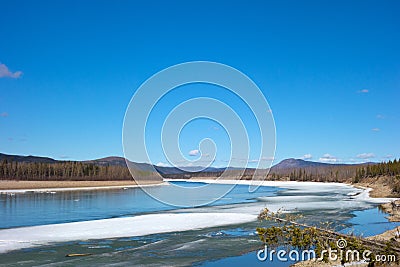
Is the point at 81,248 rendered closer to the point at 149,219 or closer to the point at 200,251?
the point at 200,251

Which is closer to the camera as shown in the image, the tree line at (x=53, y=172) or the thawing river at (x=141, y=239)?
the thawing river at (x=141, y=239)

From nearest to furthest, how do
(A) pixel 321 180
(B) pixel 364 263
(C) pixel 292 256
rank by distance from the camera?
(B) pixel 364 263
(C) pixel 292 256
(A) pixel 321 180

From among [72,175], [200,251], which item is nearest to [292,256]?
[200,251]

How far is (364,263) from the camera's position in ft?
38.8

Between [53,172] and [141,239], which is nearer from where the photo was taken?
[141,239]

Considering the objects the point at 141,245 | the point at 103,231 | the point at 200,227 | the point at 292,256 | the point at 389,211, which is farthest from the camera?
the point at 389,211

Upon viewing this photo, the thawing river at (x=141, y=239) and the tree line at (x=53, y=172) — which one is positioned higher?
the tree line at (x=53, y=172)

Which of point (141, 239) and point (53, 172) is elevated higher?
point (53, 172)

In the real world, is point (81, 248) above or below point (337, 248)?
below

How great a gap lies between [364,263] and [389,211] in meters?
24.2

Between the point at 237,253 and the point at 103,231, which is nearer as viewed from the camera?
the point at 237,253

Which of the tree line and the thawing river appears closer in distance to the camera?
the thawing river

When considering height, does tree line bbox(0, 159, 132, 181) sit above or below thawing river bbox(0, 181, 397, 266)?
above

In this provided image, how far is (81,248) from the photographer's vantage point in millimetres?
17656
